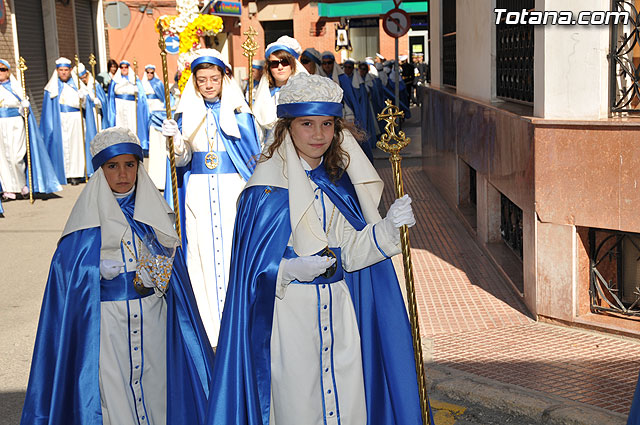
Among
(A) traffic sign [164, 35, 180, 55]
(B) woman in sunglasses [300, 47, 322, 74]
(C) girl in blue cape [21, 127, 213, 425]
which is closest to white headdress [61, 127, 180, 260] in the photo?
(C) girl in blue cape [21, 127, 213, 425]

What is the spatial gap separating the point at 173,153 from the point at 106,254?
1.95 metres

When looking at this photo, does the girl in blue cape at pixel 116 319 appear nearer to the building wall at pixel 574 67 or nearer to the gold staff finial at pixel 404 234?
the gold staff finial at pixel 404 234

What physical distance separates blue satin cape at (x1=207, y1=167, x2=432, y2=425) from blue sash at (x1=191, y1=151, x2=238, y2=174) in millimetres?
2758

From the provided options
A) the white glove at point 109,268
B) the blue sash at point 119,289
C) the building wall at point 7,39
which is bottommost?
the blue sash at point 119,289

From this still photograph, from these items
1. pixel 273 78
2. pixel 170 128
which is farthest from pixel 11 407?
pixel 273 78

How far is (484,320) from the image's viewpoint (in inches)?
279

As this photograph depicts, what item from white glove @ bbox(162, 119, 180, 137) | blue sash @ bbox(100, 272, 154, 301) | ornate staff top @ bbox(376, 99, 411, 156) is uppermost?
ornate staff top @ bbox(376, 99, 411, 156)

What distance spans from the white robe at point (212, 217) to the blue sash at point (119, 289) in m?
2.21

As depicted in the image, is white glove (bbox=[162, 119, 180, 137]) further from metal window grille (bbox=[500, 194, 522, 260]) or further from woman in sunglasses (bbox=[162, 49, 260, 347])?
metal window grille (bbox=[500, 194, 522, 260])

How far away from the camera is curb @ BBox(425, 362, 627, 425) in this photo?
16.7 ft

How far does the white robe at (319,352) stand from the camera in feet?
13.0

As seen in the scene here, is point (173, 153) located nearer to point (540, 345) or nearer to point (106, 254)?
point (106, 254)

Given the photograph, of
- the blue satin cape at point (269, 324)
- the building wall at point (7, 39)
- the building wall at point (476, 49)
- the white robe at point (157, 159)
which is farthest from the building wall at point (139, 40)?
the blue satin cape at point (269, 324)

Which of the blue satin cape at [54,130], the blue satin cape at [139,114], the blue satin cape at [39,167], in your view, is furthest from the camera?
the blue satin cape at [139,114]
